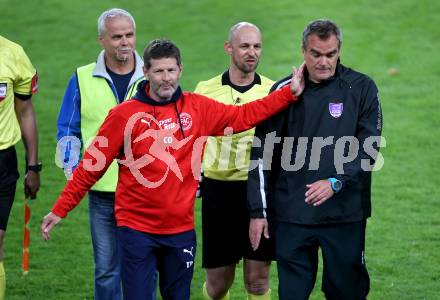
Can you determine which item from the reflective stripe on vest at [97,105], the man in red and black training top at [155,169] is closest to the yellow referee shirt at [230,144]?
the reflective stripe on vest at [97,105]

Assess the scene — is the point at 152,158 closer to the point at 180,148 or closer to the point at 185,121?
the point at 180,148

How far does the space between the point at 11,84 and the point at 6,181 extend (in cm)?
66

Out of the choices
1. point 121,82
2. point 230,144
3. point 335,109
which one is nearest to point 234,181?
point 230,144

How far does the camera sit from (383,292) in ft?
29.8

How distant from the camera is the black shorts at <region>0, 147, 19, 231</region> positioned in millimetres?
7625

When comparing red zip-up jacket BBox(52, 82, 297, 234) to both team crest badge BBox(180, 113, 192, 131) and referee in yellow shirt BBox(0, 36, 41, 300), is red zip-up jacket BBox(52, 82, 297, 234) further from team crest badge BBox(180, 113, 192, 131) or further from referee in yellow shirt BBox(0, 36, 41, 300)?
referee in yellow shirt BBox(0, 36, 41, 300)

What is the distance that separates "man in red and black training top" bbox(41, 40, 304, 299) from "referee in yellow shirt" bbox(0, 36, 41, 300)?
0.88 metres

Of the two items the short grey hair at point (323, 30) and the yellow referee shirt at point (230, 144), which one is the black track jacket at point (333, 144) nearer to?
the short grey hair at point (323, 30)

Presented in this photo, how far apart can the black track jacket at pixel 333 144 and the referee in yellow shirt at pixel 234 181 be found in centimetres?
100

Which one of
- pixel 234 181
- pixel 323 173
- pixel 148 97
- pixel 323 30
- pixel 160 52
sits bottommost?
pixel 234 181

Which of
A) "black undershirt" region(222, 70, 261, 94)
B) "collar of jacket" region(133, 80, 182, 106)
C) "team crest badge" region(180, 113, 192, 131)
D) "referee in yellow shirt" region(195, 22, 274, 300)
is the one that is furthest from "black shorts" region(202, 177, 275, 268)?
"collar of jacket" region(133, 80, 182, 106)

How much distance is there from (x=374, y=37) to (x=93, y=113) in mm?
10186

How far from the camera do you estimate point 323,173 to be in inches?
268

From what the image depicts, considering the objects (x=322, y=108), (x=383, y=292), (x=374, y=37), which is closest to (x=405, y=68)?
(x=374, y=37)
